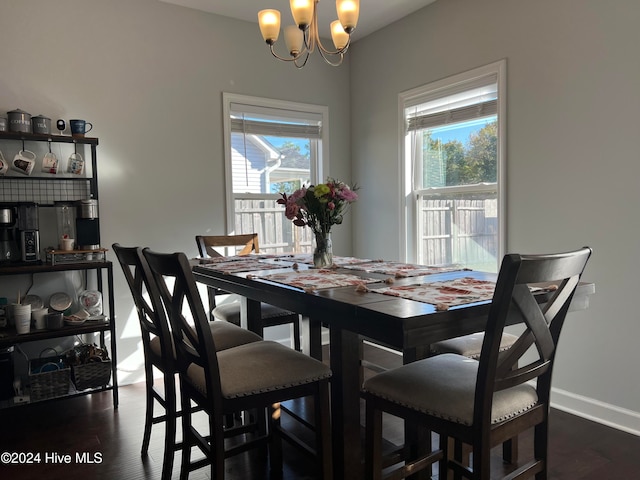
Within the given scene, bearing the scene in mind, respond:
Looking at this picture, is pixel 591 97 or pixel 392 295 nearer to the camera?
pixel 392 295

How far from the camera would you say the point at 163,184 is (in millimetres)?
3346

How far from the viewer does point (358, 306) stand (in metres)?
1.38

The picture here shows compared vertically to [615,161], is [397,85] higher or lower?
higher

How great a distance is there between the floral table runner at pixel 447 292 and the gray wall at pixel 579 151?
109 cm

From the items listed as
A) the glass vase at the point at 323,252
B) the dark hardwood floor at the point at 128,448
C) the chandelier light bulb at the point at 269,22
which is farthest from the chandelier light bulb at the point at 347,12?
the dark hardwood floor at the point at 128,448

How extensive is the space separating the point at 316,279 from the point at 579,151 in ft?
5.41

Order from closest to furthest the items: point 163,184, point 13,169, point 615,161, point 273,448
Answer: point 273,448 < point 615,161 < point 13,169 < point 163,184

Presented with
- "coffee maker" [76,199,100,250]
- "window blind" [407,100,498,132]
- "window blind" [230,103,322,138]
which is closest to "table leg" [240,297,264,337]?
"coffee maker" [76,199,100,250]

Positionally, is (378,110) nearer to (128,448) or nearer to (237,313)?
(237,313)

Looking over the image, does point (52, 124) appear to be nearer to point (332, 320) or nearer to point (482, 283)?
point (332, 320)

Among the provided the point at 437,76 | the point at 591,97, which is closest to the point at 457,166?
the point at 437,76

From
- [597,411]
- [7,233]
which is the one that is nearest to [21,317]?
[7,233]

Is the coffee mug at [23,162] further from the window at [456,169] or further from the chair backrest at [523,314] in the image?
the chair backrest at [523,314]

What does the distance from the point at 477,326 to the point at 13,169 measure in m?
2.72
